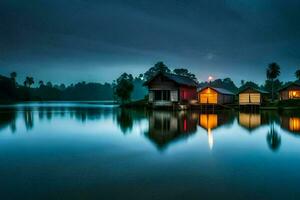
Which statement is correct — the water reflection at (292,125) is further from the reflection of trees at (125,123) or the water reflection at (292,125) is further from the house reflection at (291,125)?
the reflection of trees at (125,123)

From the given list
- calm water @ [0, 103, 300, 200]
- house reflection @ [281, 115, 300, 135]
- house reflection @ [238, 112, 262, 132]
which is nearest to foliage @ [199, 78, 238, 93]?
house reflection @ [238, 112, 262, 132]

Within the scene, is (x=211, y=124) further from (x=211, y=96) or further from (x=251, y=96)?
(x=251, y=96)

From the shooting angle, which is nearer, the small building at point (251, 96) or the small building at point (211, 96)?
the small building at point (251, 96)

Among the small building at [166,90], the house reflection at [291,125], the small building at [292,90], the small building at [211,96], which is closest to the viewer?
the house reflection at [291,125]

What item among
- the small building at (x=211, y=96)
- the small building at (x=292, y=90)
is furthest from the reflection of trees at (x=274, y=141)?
the small building at (x=292, y=90)

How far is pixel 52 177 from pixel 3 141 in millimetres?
9991

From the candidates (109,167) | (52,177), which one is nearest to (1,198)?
(52,177)

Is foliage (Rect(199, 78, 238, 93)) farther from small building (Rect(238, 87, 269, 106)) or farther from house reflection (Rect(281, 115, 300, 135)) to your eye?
house reflection (Rect(281, 115, 300, 135))

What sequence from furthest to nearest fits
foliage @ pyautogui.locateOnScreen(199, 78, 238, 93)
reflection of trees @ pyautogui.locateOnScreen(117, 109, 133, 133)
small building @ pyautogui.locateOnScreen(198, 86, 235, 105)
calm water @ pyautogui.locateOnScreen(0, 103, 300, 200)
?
foliage @ pyautogui.locateOnScreen(199, 78, 238, 93), small building @ pyautogui.locateOnScreen(198, 86, 235, 105), reflection of trees @ pyautogui.locateOnScreen(117, 109, 133, 133), calm water @ pyautogui.locateOnScreen(0, 103, 300, 200)

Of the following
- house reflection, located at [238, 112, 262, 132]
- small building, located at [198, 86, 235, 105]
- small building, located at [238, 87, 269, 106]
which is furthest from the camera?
small building, located at [198, 86, 235, 105]

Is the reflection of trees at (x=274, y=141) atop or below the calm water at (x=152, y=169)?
below

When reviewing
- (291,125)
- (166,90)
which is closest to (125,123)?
(291,125)

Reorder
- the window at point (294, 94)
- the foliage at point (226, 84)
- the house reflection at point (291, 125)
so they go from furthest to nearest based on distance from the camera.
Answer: the foliage at point (226, 84) → the window at point (294, 94) → the house reflection at point (291, 125)

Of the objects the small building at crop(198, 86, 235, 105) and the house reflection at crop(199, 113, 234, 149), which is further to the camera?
the small building at crop(198, 86, 235, 105)
